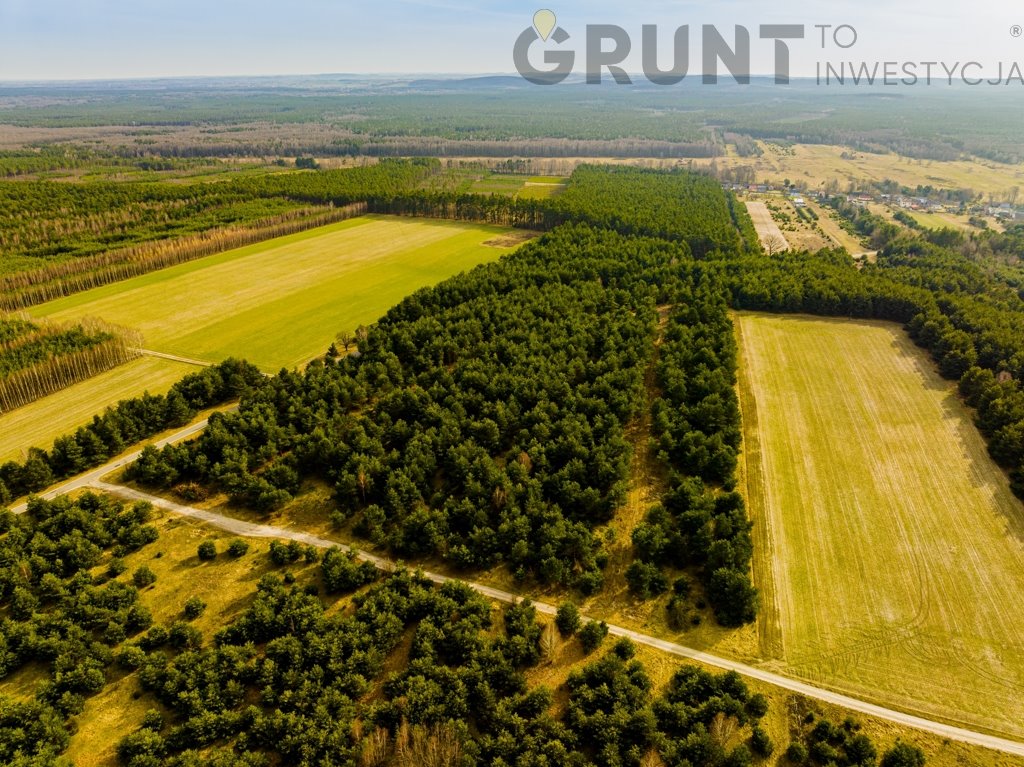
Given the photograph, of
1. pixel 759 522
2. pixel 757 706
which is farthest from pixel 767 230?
pixel 757 706

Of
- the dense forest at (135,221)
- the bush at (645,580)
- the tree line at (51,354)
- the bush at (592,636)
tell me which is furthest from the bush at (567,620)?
the dense forest at (135,221)

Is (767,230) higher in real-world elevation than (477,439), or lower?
A: higher

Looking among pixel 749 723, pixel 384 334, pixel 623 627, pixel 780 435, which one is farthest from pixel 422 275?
pixel 749 723

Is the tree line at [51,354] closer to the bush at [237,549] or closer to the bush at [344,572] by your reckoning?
the bush at [237,549]

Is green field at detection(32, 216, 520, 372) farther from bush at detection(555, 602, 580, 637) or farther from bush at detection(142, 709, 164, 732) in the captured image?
bush at detection(555, 602, 580, 637)

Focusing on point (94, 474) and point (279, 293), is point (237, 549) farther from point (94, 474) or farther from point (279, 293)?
point (279, 293)

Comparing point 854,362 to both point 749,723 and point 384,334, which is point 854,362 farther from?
point 384,334
